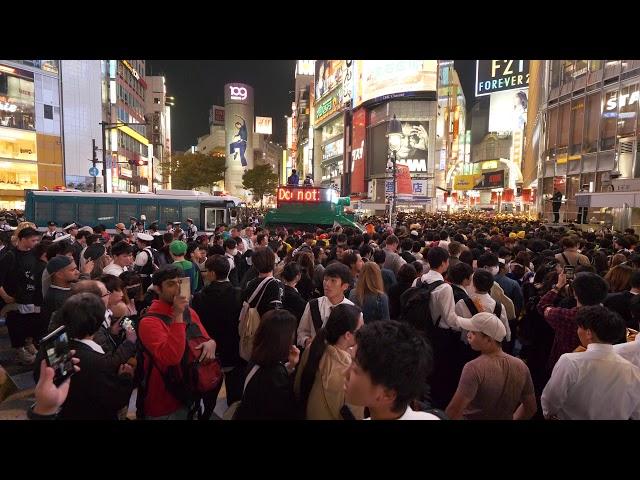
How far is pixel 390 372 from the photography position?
1.92m

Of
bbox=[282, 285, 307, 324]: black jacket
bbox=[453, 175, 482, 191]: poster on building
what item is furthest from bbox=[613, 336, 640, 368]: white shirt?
bbox=[453, 175, 482, 191]: poster on building

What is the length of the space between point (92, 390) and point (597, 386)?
10.9 ft

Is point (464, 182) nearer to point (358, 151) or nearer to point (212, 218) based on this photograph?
point (358, 151)

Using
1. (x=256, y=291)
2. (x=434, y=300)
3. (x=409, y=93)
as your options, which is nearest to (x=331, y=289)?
(x=256, y=291)

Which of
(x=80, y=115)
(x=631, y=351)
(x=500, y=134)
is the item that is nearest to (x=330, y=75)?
(x=500, y=134)

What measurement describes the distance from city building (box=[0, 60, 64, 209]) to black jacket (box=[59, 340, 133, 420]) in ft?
167

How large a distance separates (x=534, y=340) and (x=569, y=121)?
3335 centimetres

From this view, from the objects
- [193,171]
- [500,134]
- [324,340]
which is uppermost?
[500,134]

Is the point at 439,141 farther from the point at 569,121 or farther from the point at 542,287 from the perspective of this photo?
the point at 542,287

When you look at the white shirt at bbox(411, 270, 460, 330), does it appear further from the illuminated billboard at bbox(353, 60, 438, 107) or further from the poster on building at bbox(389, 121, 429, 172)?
the illuminated billboard at bbox(353, 60, 438, 107)

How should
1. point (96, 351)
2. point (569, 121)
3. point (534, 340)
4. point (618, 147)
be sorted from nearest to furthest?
point (96, 351) < point (534, 340) < point (618, 147) < point (569, 121)

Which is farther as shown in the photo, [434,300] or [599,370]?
[434,300]
